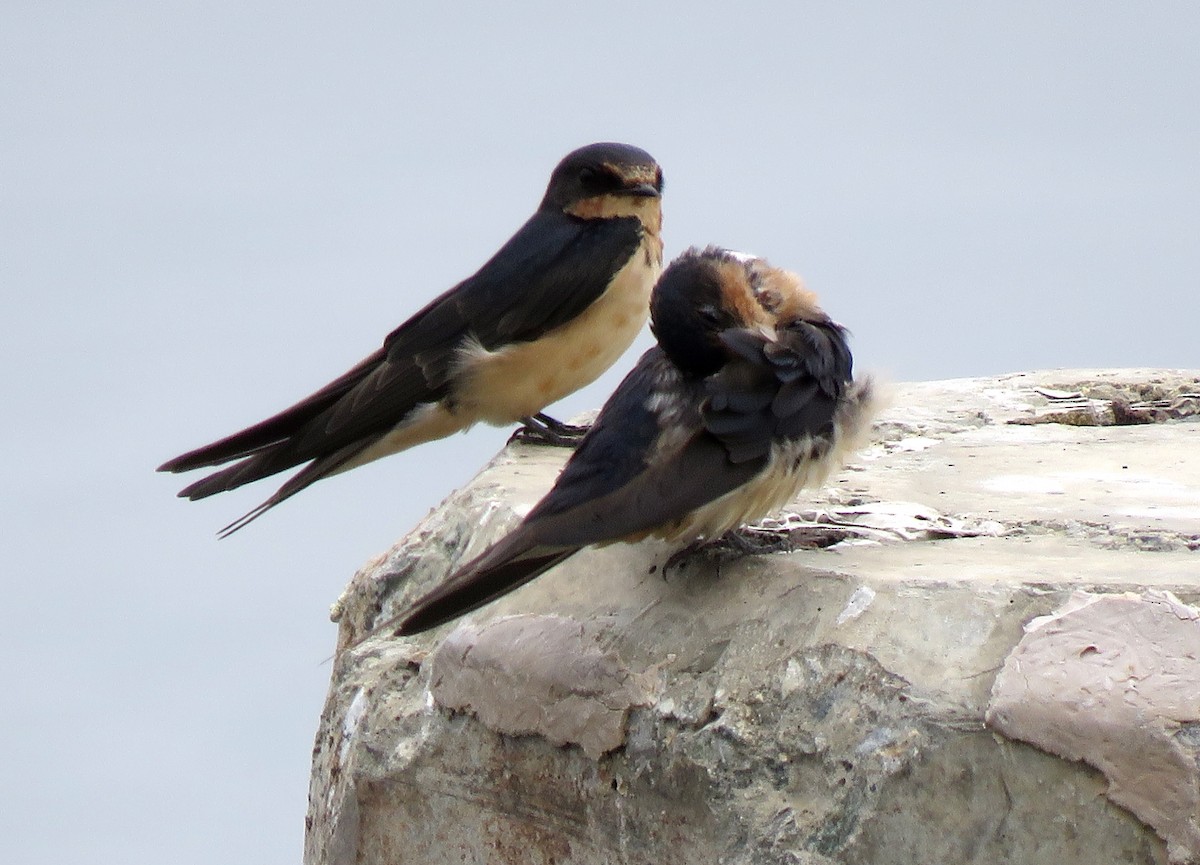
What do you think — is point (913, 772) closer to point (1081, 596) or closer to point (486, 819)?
Result: point (1081, 596)

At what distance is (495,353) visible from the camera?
15.8 feet

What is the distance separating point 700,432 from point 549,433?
1856 millimetres

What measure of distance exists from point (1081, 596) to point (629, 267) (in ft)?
8.13

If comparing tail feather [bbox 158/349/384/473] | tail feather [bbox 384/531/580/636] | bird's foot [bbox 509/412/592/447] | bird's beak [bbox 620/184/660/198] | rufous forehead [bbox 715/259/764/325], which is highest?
rufous forehead [bbox 715/259/764/325]

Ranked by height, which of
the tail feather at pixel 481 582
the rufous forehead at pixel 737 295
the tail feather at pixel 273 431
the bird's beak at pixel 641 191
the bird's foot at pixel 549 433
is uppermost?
the rufous forehead at pixel 737 295

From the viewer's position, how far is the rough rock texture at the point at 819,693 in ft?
7.84

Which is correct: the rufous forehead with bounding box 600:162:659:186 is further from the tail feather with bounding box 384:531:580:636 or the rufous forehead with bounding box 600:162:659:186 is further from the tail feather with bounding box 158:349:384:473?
the tail feather with bounding box 384:531:580:636

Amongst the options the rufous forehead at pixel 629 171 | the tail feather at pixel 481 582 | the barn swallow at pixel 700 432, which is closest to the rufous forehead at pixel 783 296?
the barn swallow at pixel 700 432

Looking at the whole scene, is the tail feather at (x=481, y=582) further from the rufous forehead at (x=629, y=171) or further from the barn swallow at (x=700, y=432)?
the rufous forehead at (x=629, y=171)

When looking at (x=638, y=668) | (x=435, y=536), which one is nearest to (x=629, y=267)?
(x=435, y=536)

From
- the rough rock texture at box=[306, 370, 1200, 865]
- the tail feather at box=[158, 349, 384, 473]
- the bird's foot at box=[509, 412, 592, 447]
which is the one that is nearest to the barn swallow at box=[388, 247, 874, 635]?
the rough rock texture at box=[306, 370, 1200, 865]

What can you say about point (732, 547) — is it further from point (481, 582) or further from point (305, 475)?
point (305, 475)

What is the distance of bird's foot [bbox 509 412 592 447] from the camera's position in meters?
4.64

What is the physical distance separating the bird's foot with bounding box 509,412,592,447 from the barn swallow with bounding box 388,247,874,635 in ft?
4.92
